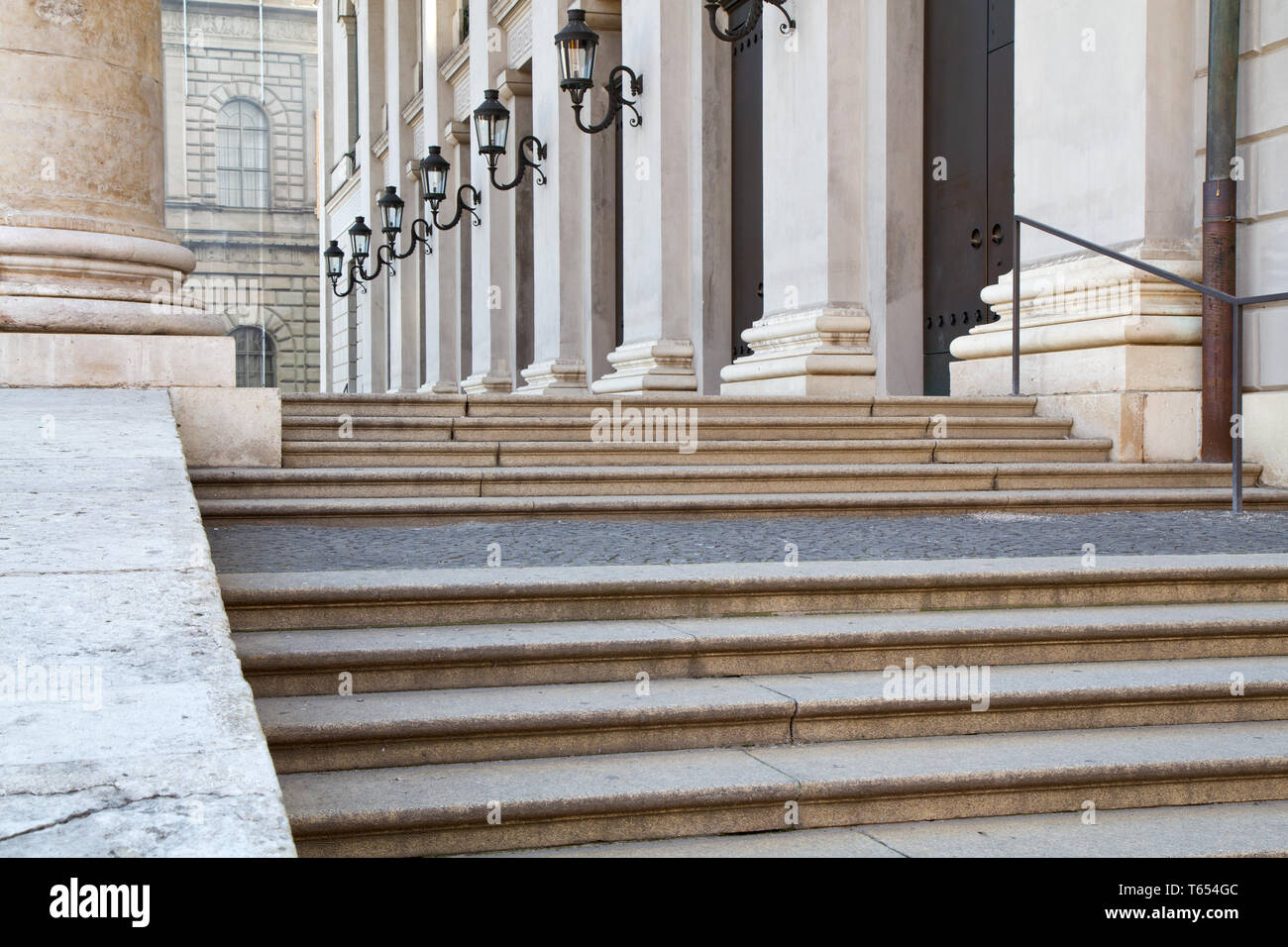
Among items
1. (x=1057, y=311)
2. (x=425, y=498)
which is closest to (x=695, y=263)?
(x=1057, y=311)

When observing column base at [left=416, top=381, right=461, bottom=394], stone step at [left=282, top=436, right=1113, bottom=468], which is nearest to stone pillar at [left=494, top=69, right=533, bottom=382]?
column base at [left=416, top=381, right=461, bottom=394]

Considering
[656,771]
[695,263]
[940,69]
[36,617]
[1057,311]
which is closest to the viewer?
[36,617]

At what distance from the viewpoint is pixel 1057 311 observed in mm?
8641

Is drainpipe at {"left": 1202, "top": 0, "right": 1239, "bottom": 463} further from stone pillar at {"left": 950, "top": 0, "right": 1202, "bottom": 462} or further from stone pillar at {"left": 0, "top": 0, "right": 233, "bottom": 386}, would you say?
stone pillar at {"left": 0, "top": 0, "right": 233, "bottom": 386}

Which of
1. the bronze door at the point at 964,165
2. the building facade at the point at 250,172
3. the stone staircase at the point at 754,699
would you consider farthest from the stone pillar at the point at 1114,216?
the building facade at the point at 250,172

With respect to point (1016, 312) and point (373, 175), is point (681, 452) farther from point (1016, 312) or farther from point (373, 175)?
point (373, 175)

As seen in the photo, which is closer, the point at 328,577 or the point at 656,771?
the point at 656,771

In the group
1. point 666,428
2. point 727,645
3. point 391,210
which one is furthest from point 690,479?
point 391,210

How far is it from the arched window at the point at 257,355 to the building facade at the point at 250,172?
3 centimetres

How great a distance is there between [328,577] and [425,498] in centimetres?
225

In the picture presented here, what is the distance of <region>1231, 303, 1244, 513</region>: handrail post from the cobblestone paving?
0.44 ft

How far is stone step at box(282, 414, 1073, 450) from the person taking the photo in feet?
24.9

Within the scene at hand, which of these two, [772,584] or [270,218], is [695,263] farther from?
[270,218]
